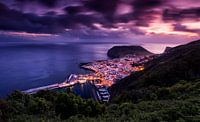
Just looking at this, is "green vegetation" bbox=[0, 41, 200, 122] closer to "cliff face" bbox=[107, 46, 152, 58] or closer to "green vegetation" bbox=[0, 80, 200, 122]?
"green vegetation" bbox=[0, 80, 200, 122]

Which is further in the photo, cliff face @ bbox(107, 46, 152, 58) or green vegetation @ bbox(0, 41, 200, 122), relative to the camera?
cliff face @ bbox(107, 46, 152, 58)

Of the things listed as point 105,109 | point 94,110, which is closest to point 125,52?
point 105,109

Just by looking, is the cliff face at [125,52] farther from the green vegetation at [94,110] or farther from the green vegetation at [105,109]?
the green vegetation at [94,110]

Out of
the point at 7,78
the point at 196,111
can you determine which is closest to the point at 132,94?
the point at 196,111

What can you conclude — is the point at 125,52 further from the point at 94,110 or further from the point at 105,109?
the point at 94,110

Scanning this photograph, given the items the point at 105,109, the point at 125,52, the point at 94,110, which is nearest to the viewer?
the point at 94,110

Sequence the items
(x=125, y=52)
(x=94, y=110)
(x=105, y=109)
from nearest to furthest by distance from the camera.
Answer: (x=94, y=110) < (x=105, y=109) < (x=125, y=52)

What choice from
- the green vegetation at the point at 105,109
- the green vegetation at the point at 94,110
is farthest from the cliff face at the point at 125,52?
the green vegetation at the point at 94,110

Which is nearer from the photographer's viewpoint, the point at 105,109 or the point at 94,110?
the point at 94,110

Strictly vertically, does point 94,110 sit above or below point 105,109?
above

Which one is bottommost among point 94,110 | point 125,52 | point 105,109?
point 125,52

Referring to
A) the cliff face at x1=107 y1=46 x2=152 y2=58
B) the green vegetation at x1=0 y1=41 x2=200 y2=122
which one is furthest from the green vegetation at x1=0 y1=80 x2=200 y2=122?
the cliff face at x1=107 y1=46 x2=152 y2=58

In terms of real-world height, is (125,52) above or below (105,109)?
below
